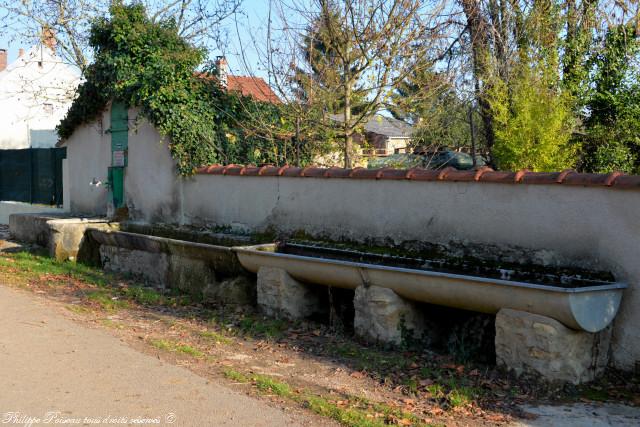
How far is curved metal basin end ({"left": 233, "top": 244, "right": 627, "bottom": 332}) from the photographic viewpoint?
5520 mm

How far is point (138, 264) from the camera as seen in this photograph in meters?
11.1

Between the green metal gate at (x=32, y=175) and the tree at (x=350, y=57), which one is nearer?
the tree at (x=350, y=57)

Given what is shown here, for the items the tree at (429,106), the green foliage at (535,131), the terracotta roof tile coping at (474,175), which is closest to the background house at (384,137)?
the tree at (429,106)

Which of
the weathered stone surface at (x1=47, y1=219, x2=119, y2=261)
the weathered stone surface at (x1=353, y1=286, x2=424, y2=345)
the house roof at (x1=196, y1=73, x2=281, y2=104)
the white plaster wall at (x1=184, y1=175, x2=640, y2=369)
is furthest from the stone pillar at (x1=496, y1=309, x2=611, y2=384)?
the weathered stone surface at (x1=47, y1=219, x2=119, y2=261)

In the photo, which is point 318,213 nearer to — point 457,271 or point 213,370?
point 457,271

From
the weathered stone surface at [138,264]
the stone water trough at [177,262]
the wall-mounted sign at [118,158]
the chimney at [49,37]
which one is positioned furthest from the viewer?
the chimney at [49,37]

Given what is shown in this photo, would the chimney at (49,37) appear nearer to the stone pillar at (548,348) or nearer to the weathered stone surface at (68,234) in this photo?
the weathered stone surface at (68,234)

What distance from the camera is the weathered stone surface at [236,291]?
8.95 meters

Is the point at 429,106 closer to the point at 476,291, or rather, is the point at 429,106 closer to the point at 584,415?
the point at 476,291

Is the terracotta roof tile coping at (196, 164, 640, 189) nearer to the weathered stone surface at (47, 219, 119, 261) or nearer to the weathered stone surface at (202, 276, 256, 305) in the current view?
the weathered stone surface at (202, 276, 256, 305)

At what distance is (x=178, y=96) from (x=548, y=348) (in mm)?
8179

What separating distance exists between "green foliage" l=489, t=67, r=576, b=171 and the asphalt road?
22.1 feet

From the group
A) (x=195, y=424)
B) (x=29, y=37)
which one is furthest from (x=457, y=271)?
(x=29, y=37)

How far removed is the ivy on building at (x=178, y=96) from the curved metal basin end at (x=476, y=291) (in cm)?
454
